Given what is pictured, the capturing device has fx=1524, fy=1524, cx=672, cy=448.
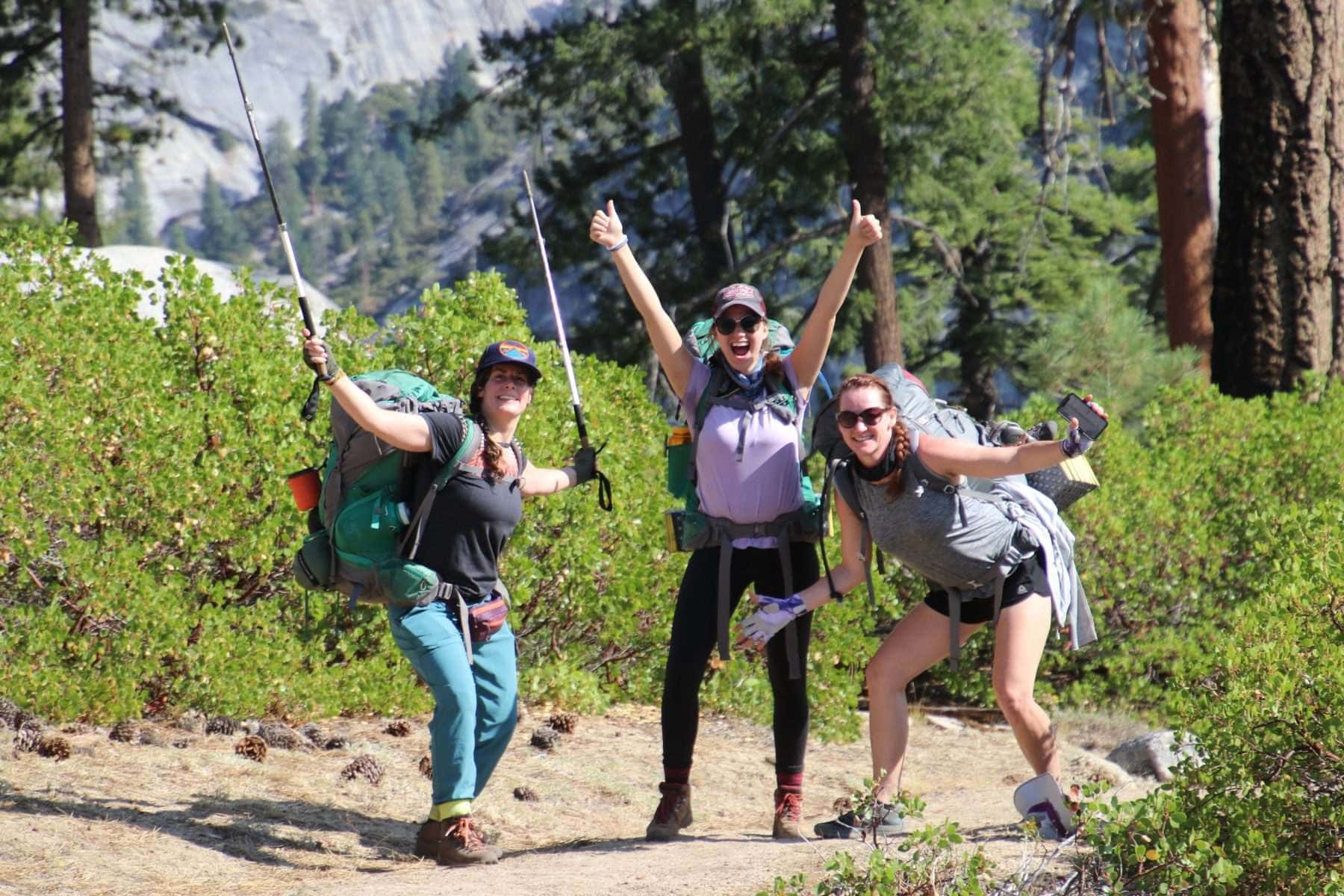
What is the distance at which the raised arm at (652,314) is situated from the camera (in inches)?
188

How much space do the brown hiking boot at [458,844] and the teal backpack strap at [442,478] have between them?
88 cm

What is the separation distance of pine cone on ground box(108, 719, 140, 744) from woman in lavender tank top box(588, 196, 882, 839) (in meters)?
2.27

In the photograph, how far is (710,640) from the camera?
16.0 feet

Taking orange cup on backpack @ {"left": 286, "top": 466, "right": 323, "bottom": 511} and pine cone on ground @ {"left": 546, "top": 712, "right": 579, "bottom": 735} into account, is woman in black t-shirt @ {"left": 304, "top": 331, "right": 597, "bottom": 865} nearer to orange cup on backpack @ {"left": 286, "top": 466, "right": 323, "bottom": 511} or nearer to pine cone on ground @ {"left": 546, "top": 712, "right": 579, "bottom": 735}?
orange cup on backpack @ {"left": 286, "top": 466, "right": 323, "bottom": 511}

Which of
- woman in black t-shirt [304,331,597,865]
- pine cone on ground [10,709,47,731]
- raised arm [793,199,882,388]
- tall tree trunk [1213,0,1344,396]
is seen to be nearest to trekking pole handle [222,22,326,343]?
woman in black t-shirt [304,331,597,865]

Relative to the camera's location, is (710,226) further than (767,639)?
Yes

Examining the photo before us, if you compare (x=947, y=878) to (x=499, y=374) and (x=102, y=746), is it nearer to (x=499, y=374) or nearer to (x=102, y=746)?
(x=499, y=374)

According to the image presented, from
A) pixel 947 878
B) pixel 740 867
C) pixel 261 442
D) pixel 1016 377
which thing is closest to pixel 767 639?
pixel 740 867

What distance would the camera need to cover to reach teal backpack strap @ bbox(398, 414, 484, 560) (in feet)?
15.0

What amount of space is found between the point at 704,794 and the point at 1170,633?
2.77m

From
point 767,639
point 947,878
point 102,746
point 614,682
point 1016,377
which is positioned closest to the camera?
point 947,878

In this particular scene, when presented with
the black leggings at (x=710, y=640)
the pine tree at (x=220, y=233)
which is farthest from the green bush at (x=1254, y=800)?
the pine tree at (x=220, y=233)

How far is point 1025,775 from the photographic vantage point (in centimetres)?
717

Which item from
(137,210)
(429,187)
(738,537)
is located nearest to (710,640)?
(738,537)
